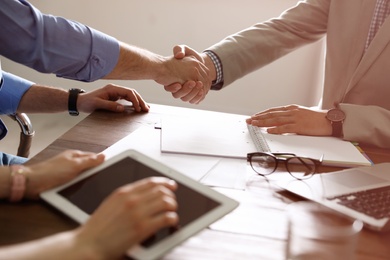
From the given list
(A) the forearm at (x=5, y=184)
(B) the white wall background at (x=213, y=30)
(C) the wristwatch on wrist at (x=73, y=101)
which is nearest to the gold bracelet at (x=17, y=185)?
(A) the forearm at (x=5, y=184)

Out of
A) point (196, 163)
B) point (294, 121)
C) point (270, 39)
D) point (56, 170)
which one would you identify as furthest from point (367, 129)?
point (56, 170)

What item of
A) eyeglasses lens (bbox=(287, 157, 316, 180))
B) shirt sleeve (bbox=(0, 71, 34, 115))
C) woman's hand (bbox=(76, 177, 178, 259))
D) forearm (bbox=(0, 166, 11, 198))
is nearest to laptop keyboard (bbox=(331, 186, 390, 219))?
eyeglasses lens (bbox=(287, 157, 316, 180))

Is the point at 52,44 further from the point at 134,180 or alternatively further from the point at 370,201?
the point at 370,201

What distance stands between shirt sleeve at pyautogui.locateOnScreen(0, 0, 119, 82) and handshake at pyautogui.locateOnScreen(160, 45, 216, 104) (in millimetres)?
286

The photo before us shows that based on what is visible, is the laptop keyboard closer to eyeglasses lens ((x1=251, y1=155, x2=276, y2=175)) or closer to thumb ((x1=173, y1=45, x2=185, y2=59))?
eyeglasses lens ((x1=251, y1=155, x2=276, y2=175))

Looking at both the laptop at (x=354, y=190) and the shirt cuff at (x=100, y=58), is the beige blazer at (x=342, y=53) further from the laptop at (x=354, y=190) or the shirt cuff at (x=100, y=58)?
the shirt cuff at (x=100, y=58)

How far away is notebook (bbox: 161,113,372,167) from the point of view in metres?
1.19

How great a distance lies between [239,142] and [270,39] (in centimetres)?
71

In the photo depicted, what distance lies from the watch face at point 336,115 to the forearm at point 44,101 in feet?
2.75

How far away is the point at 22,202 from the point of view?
900 mm

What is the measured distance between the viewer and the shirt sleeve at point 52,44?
127cm

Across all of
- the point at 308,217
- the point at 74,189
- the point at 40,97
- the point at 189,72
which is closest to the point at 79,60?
the point at 40,97

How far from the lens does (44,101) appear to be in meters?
1.60

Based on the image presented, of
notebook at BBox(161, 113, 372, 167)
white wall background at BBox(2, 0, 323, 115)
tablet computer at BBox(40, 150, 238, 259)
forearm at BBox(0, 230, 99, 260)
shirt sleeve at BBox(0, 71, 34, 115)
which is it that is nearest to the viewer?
forearm at BBox(0, 230, 99, 260)
